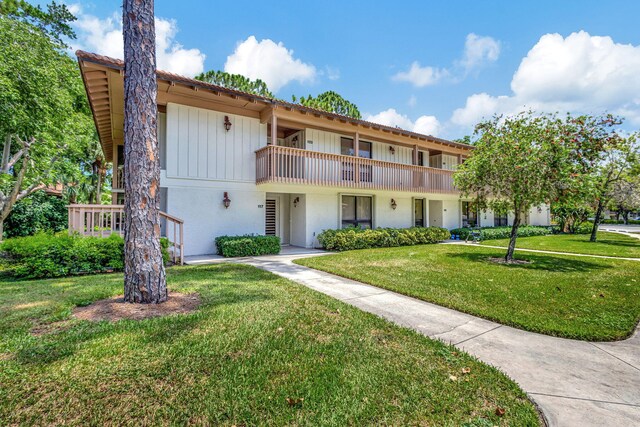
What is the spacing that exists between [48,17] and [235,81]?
12.8 metres

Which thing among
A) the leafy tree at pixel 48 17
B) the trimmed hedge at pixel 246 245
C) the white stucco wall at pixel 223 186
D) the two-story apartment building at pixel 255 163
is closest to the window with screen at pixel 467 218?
the two-story apartment building at pixel 255 163

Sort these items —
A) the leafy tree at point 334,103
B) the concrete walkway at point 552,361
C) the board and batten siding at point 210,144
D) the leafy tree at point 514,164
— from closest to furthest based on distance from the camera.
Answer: the concrete walkway at point 552,361
the leafy tree at point 514,164
the board and batten siding at point 210,144
the leafy tree at point 334,103

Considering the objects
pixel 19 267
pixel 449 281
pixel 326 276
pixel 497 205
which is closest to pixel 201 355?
pixel 326 276

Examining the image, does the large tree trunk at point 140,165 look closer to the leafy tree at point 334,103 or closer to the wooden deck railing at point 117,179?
the wooden deck railing at point 117,179

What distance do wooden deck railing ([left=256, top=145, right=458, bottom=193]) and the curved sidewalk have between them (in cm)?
688

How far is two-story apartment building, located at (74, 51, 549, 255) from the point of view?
401 inches

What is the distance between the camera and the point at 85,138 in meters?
16.8

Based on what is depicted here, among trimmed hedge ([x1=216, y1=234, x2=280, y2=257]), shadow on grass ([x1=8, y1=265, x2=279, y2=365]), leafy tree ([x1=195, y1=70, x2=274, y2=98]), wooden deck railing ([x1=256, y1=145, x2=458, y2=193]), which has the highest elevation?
leafy tree ([x1=195, y1=70, x2=274, y2=98])

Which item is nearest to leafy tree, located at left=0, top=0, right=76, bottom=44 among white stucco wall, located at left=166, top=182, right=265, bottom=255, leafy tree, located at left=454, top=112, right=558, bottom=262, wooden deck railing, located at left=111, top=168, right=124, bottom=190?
wooden deck railing, located at left=111, top=168, right=124, bottom=190

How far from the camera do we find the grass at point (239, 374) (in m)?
2.10

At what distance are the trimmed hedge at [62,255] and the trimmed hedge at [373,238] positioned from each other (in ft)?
24.1

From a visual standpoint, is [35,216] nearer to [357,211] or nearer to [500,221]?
[357,211]

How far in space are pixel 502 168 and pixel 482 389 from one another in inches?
311

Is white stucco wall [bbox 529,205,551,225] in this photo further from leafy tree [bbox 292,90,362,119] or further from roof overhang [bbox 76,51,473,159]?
leafy tree [bbox 292,90,362,119]
